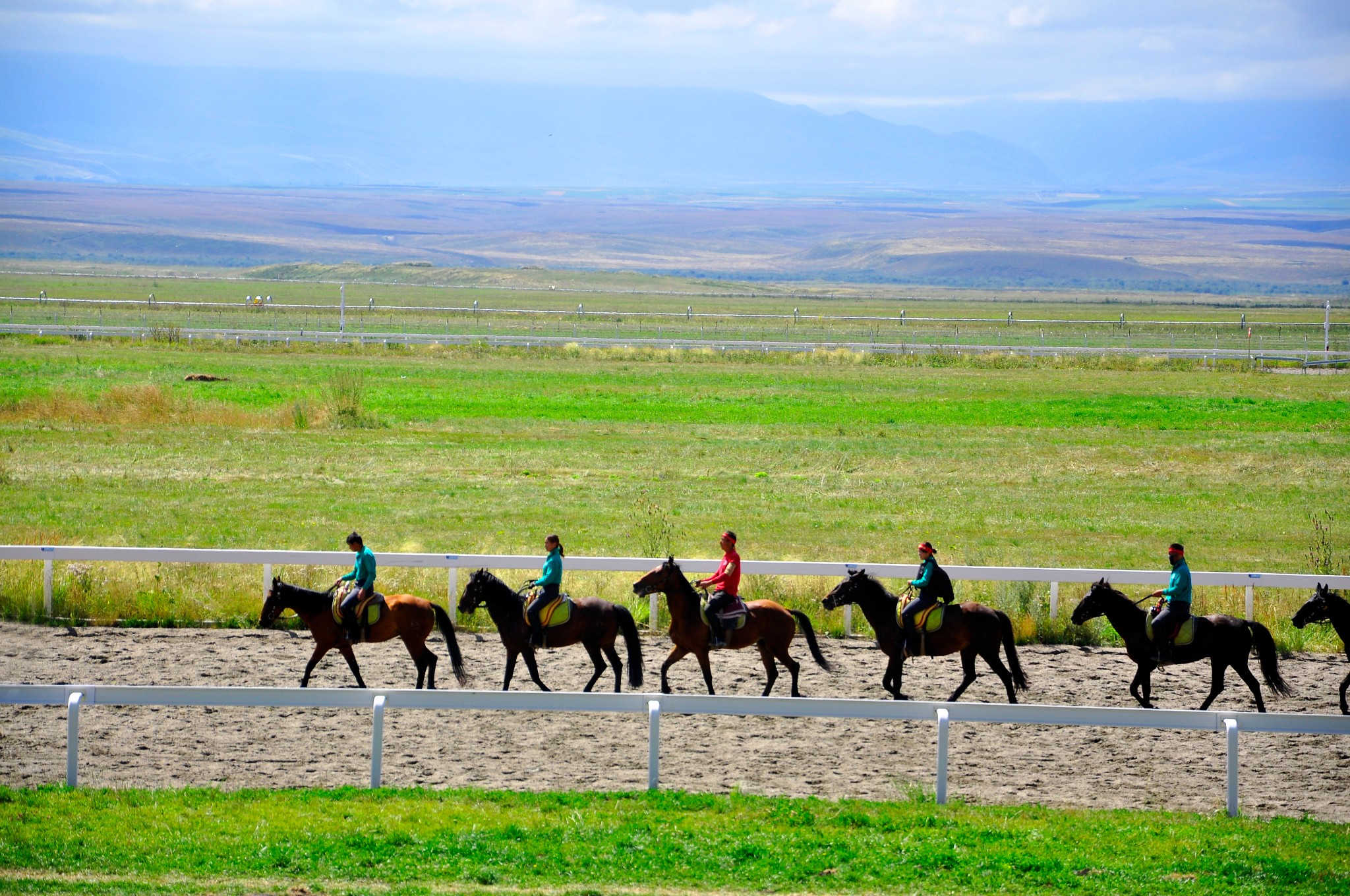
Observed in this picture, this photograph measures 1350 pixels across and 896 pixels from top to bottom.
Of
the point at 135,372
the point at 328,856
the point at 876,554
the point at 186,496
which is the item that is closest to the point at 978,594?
the point at 876,554

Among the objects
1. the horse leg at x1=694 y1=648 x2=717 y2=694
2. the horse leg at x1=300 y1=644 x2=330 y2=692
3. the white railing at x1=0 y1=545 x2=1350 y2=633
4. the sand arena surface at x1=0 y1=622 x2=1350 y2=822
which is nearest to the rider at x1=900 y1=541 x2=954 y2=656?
the sand arena surface at x1=0 y1=622 x2=1350 y2=822

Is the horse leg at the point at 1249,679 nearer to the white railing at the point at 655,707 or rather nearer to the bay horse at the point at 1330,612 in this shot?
the bay horse at the point at 1330,612

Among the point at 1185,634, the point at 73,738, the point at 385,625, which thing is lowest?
the point at 73,738

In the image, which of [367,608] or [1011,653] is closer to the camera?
[367,608]

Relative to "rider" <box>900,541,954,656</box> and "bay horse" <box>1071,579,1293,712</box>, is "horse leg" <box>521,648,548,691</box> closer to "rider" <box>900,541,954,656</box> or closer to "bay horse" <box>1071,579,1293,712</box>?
"rider" <box>900,541,954,656</box>

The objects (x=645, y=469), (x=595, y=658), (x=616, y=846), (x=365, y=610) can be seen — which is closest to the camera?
(x=616, y=846)

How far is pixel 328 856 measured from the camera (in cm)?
841

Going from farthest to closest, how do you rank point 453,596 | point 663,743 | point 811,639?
point 453,596
point 811,639
point 663,743

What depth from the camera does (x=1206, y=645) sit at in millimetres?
12961

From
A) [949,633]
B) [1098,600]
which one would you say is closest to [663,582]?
[949,633]

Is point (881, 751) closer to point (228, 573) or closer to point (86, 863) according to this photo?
point (86, 863)

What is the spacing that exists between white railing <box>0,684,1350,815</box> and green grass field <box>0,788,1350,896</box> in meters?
0.49

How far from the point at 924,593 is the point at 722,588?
198 cm

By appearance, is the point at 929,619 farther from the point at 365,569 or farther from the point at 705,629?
the point at 365,569
